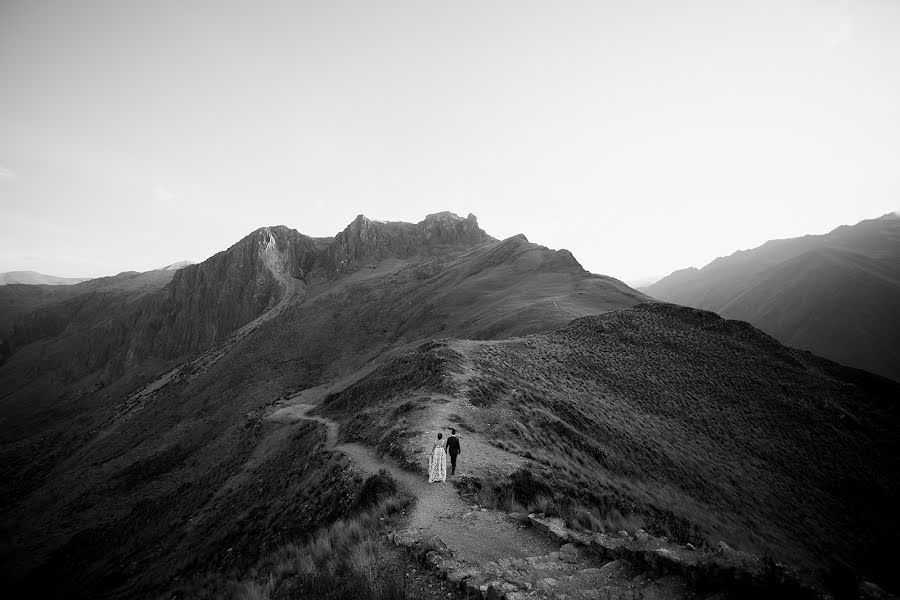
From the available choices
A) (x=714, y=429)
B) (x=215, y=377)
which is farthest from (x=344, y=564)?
(x=215, y=377)

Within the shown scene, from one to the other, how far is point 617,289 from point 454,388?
47.4 meters

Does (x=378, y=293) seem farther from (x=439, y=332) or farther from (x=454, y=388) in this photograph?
(x=454, y=388)

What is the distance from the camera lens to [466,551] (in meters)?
8.63

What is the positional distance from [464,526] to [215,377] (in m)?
78.3

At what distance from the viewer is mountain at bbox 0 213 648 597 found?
991 inches

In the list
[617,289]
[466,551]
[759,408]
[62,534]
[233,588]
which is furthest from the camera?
[617,289]

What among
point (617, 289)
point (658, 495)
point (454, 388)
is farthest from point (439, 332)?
point (658, 495)

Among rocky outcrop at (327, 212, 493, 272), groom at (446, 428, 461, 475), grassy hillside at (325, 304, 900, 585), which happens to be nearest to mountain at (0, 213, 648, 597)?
rocky outcrop at (327, 212, 493, 272)

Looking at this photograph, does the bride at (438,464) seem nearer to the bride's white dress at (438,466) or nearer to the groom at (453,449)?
the bride's white dress at (438,466)

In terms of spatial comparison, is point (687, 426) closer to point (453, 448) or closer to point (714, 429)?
point (714, 429)

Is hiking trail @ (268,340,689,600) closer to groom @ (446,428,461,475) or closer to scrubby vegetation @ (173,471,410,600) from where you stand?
groom @ (446,428,461,475)

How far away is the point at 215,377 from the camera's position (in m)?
72.4

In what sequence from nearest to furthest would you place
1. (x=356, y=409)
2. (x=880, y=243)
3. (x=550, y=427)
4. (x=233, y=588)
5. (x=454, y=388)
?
(x=233, y=588), (x=550, y=427), (x=454, y=388), (x=356, y=409), (x=880, y=243)

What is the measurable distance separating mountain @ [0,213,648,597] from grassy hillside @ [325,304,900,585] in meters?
7.62
